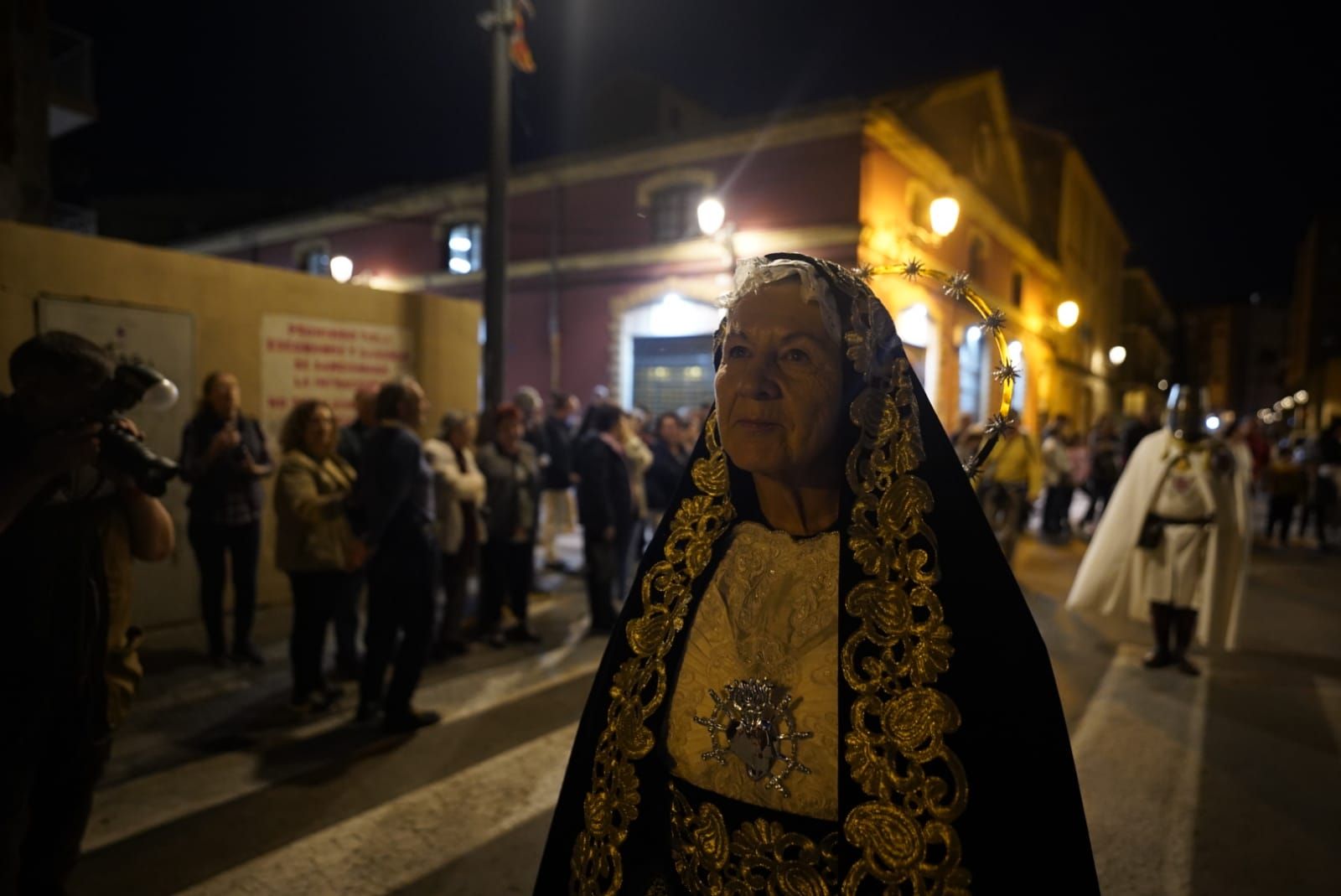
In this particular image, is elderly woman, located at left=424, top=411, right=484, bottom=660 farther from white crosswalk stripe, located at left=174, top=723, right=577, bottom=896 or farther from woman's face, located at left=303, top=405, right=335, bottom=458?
white crosswalk stripe, located at left=174, top=723, right=577, bottom=896

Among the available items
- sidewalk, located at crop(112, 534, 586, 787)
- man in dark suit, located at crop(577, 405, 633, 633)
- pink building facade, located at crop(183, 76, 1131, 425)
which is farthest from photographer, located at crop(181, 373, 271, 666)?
pink building facade, located at crop(183, 76, 1131, 425)

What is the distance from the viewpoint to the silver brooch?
1.49 metres

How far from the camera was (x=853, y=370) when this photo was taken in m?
1.61

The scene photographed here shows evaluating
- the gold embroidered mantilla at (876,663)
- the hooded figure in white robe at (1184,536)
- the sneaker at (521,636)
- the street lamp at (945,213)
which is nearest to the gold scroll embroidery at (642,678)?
the gold embroidered mantilla at (876,663)

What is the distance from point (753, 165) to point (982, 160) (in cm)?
811

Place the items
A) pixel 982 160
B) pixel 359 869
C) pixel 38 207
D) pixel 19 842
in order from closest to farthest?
pixel 19 842 < pixel 359 869 < pixel 38 207 < pixel 982 160

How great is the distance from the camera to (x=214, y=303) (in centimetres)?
637

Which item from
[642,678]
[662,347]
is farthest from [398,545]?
[662,347]

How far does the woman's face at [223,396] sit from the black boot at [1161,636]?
660cm

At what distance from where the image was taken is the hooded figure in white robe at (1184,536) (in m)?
5.45

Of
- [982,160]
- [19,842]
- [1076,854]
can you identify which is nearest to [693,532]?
[1076,854]

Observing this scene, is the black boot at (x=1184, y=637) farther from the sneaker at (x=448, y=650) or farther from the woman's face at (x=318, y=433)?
the woman's face at (x=318, y=433)

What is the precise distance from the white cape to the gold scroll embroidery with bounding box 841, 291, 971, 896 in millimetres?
5007

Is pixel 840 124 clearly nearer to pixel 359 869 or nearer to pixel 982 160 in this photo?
pixel 982 160
